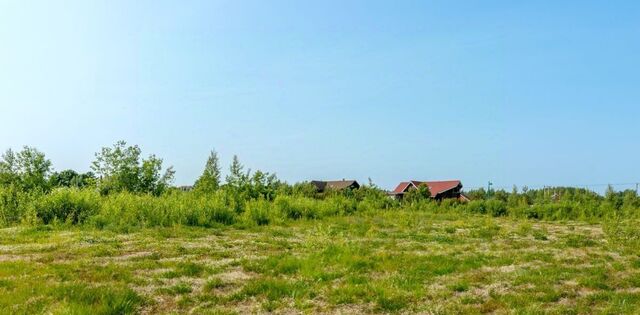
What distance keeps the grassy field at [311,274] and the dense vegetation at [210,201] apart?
3766 mm

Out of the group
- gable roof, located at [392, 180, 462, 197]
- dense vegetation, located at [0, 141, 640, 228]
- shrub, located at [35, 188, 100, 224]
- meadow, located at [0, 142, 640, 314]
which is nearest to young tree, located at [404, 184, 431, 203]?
dense vegetation, located at [0, 141, 640, 228]

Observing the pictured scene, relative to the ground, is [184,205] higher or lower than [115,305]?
higher

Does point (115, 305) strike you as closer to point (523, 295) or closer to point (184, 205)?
point (523, 295)

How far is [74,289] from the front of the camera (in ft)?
23.5

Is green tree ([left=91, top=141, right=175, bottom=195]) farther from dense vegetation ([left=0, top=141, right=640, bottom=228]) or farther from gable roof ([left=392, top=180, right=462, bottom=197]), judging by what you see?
gable roof ([left=392, top=180, right=462, bottom=197])

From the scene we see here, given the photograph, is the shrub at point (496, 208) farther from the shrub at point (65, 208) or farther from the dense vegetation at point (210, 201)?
the shrub at point (65, 208)

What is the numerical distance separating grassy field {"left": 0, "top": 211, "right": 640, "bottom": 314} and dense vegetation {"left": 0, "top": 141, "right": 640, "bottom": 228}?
12.4 ft

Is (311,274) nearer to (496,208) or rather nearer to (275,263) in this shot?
(275,263)

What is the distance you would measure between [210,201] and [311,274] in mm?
12621

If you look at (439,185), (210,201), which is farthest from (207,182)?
(439,185)

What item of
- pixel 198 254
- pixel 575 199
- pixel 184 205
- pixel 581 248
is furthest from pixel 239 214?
pixel 575 199

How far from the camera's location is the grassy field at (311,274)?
268 inches

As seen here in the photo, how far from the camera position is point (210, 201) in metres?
20.5

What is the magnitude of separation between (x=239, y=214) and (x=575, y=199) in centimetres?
1974
